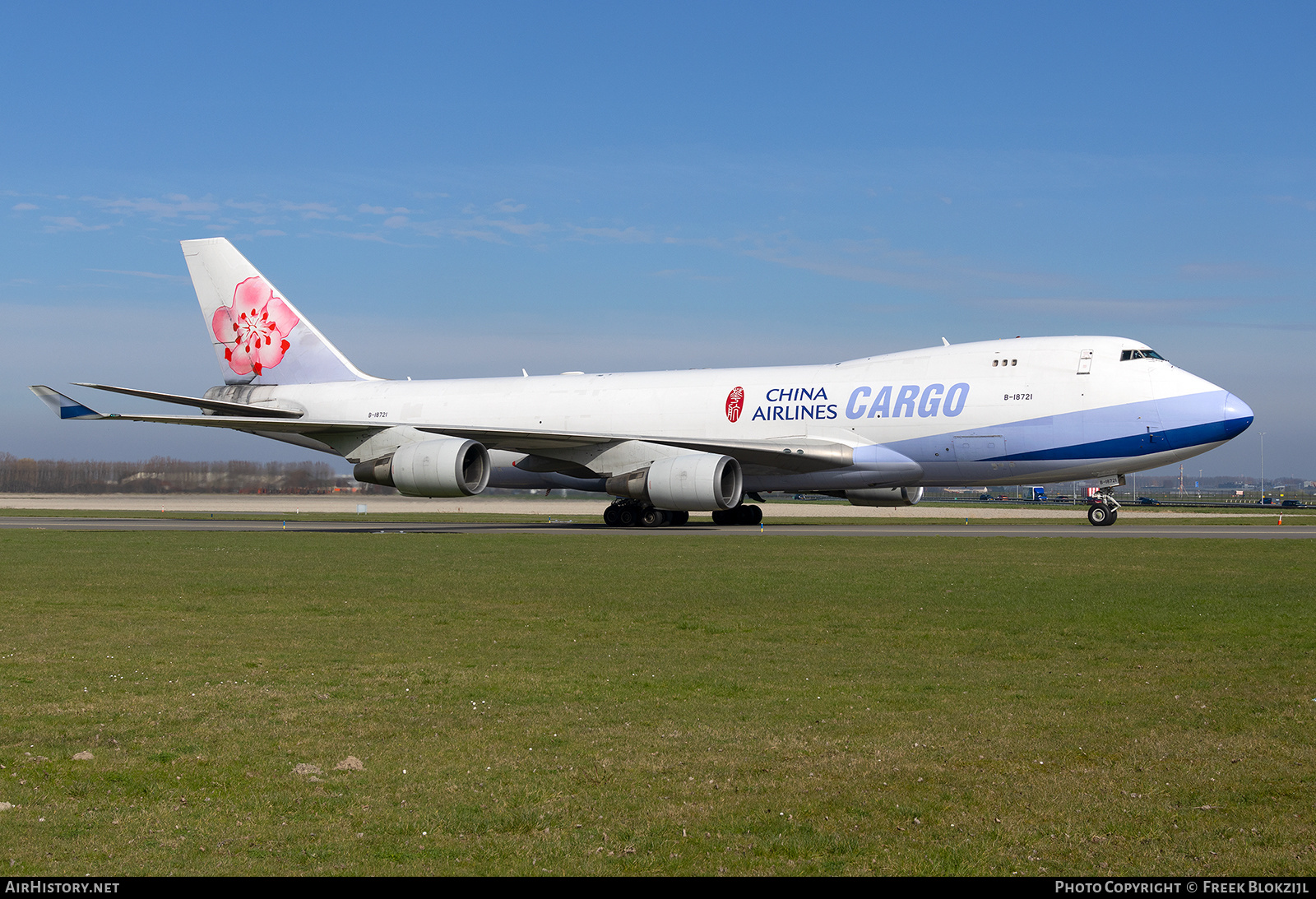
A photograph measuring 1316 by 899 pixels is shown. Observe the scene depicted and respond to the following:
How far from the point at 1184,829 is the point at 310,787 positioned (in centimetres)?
447

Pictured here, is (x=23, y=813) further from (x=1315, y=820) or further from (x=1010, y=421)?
(x=1010, y=421)

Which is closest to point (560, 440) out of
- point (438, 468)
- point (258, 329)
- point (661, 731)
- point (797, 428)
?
point (438, 468)

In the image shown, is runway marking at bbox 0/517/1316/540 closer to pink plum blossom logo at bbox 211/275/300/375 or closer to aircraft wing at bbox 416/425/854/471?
aircraft wing at bbox 416/425/854/471

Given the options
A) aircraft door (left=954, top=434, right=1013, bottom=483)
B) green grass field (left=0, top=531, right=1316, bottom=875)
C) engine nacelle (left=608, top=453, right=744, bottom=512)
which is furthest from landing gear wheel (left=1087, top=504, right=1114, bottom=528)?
green grass field (left=0, top=531, right=1316, bottom=875)

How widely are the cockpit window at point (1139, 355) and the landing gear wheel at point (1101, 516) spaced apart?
5354 mm

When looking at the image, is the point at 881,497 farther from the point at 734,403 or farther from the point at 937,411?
the point at 937,411

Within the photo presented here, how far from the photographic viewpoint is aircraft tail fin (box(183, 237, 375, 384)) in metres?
40.1

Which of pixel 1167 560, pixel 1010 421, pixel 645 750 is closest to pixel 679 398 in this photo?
pixel 1010 421

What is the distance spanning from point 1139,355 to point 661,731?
85.9ft

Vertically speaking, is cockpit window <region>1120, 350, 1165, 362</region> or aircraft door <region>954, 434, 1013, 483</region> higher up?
cockpit window <region>1120, 350, 1165, 362</region>

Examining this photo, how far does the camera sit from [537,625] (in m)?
12.4

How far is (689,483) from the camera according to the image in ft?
98.1

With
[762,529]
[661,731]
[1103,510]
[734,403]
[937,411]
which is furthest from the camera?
[734,403]

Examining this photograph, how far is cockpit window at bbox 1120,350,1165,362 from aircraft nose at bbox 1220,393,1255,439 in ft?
6.53
